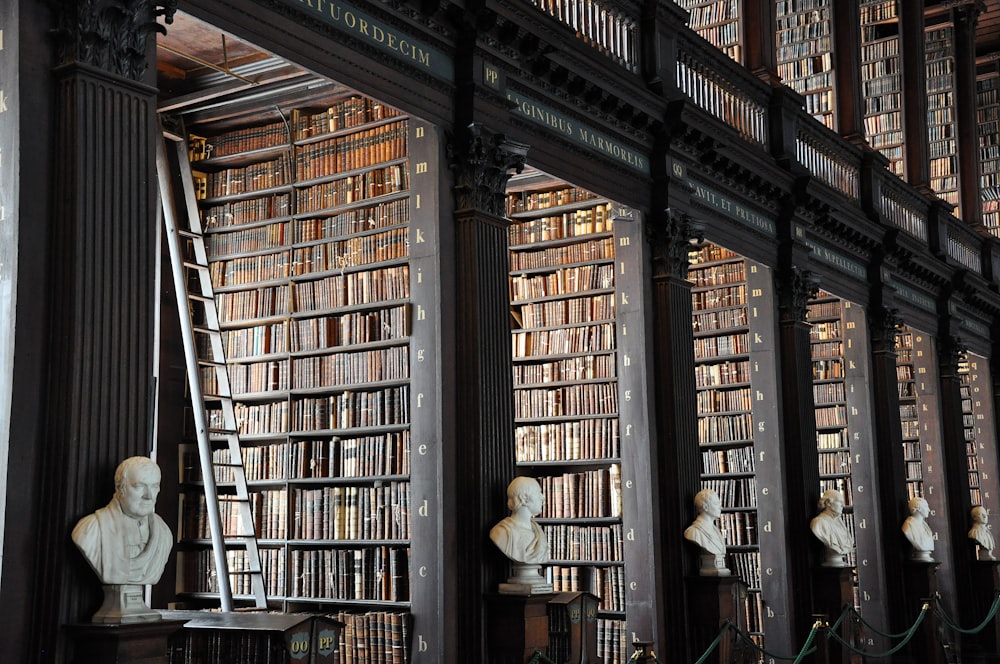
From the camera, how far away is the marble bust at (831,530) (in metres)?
8.98

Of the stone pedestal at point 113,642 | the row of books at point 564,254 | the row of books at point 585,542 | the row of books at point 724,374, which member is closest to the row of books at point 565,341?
the row of books at point 564,254

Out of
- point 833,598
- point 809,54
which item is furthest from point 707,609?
point 809,54

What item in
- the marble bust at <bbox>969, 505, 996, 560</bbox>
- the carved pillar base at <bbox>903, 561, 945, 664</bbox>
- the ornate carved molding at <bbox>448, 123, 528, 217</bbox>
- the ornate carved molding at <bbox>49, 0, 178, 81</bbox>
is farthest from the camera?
the marble bust at <bbox>969, 505, 996, 560</bbox>

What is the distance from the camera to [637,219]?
7637 millimetres

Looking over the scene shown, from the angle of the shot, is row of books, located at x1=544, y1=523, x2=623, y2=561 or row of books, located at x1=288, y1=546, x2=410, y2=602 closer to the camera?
row of books, located at x1=288, y1=546, x2=410, y2=602

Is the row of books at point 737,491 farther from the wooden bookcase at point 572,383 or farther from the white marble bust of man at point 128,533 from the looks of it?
the white marble bust of man at point 128,533

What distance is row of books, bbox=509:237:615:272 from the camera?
830 centimetres

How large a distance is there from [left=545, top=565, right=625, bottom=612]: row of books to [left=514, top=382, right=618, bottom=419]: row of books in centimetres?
109

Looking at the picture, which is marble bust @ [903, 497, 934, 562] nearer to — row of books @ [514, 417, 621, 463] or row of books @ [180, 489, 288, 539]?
row of books @ [514, 417, 621, 463]

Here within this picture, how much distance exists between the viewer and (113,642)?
364cm

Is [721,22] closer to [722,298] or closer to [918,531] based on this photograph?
[722,298]

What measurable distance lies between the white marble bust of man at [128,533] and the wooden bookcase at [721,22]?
728 cm

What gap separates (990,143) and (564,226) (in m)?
10.7

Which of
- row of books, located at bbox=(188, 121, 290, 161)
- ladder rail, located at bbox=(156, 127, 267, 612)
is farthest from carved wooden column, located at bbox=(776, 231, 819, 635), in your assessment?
row of books, located at bbox=(188, 121, 290, 161)
